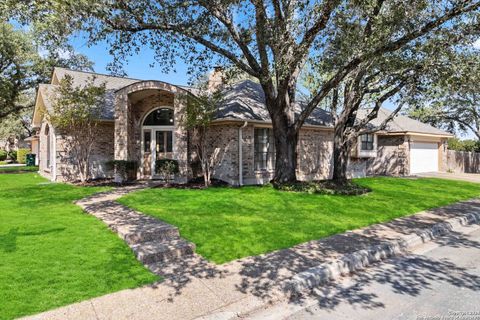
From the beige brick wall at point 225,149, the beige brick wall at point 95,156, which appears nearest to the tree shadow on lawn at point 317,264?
the beige brick wall at point 225,149

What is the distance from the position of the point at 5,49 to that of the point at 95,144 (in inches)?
550

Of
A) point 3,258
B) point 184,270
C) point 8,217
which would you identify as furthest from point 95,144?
point 184,270

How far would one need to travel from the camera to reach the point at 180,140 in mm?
12852

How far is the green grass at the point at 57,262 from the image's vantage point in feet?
12.0

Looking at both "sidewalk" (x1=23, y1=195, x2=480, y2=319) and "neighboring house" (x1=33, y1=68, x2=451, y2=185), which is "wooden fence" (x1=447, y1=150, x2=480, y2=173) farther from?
"sidewalk" (x1=23, y1=195, x2=480, y2=319)

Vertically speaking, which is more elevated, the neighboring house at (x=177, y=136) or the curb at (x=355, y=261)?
the neighboring house at (x=177, y=136)

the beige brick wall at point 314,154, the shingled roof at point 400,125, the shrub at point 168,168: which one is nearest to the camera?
the shrub at point 168,168

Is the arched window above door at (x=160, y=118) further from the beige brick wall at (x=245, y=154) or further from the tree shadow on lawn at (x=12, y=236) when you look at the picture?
the tree shadow on lawn at (x=12, y=236)

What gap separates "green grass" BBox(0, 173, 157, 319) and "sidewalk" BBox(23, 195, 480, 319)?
259mm

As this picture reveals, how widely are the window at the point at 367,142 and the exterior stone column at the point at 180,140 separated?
37.3ft

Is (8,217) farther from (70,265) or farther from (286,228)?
(286,228)

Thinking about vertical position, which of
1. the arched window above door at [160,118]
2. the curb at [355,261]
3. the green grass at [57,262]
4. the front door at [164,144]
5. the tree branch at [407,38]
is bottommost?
the curb at [355,261]

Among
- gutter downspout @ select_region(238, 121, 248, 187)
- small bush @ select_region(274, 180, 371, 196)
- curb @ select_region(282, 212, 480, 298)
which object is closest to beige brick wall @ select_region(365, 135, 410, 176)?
small bush @ select_region(274, 180, 371, 196)

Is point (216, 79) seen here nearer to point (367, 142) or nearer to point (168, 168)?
point (168, 168)
